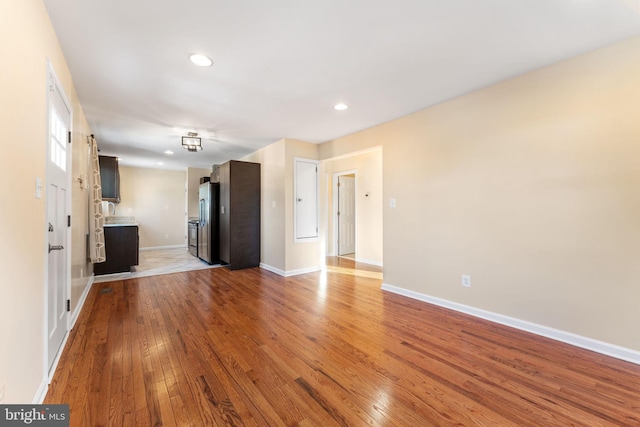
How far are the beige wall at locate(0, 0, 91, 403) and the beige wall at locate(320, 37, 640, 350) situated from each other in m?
3.47

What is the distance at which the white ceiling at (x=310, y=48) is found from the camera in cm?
167

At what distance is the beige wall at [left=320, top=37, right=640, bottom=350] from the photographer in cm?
202

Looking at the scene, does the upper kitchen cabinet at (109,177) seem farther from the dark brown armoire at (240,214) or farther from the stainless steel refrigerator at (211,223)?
the dark brown armoire at (240,214)

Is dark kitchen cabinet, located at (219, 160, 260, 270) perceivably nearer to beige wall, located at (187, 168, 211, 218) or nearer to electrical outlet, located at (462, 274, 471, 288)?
beige wall, located at (187, 168, 211, 218)

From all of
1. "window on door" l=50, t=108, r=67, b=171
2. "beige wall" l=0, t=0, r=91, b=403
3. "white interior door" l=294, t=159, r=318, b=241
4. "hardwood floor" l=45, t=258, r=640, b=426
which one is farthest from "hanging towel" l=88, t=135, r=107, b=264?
"white interior door" l=294, t=159, r=318, b=241

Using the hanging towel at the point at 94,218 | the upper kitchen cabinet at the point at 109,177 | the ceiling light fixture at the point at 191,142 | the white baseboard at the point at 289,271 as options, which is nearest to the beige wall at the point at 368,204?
the white baseboard at the point at 289,271

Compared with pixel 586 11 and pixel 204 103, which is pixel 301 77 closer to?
pixel 204 103

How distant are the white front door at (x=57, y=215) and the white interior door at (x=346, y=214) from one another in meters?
5.08

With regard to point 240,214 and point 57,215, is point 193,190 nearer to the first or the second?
point 240,214

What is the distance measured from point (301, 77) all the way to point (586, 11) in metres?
2.11

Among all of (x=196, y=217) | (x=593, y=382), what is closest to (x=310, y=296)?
(x=593, y=382)

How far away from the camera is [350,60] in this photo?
2.22 m

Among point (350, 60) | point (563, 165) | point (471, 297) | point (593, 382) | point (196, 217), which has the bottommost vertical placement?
point (593, 382)

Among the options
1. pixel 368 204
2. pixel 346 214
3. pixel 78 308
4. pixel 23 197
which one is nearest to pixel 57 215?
pixel 23 197
